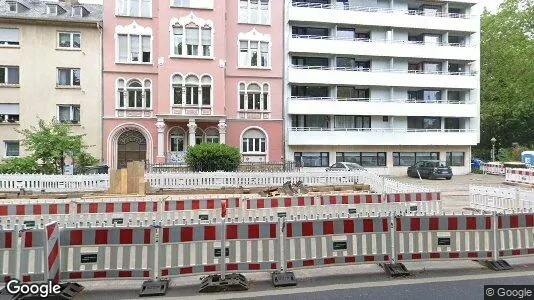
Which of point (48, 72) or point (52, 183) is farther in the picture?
point (48, 72)

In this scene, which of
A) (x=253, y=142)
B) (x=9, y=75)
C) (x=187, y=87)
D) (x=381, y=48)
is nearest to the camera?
(x=9, y=75)

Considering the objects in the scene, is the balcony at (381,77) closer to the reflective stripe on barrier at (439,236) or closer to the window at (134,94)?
the window at (134,94)

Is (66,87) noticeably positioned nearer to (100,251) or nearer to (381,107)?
(381,107)

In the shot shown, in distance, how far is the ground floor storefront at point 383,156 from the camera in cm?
3231

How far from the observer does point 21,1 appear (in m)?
30.8

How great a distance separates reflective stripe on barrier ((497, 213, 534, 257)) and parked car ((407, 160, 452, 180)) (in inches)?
900

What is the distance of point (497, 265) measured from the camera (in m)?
7.22

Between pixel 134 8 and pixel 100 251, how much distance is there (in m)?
27.9

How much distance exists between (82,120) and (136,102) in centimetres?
418

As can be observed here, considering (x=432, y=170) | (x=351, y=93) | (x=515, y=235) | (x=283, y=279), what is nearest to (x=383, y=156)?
(x=432, y=170)

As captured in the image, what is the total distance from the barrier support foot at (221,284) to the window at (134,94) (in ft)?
83.8

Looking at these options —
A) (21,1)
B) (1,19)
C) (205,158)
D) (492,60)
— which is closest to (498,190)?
(205,158)

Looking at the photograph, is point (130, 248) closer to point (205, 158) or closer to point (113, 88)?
point (205, 158)
